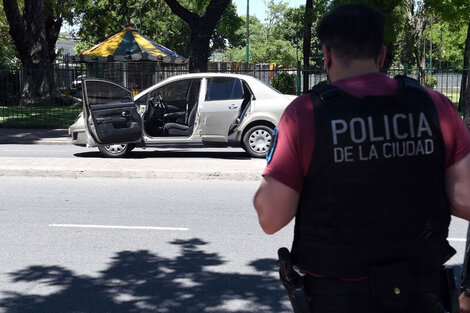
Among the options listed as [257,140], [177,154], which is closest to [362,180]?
[257,140]

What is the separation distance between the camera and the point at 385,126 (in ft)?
7.48

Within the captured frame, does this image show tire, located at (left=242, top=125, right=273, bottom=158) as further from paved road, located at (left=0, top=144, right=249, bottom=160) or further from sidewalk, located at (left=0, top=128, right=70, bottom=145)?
sidewalk, located at (left=0, top=128, right=70, bottom=145)

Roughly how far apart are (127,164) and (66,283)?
5.34 metres

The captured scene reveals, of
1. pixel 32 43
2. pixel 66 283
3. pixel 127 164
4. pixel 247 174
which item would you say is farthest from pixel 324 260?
pixel 32 43

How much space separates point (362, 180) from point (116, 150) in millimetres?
10809

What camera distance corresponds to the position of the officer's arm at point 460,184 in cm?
234

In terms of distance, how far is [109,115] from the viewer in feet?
38.8

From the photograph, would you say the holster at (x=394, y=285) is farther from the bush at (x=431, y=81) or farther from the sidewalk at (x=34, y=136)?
the bush at (x=431, y=81)

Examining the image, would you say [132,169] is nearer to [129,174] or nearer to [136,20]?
[129,174]

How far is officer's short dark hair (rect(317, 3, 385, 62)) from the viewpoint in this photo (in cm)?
225

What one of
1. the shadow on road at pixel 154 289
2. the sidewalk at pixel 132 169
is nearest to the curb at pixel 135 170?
the sidewalk at pixel 132 169

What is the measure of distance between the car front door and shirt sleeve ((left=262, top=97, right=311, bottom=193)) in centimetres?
1027

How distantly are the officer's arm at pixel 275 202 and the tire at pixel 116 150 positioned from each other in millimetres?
10562

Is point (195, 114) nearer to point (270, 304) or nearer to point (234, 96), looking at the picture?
point (234, 96)
